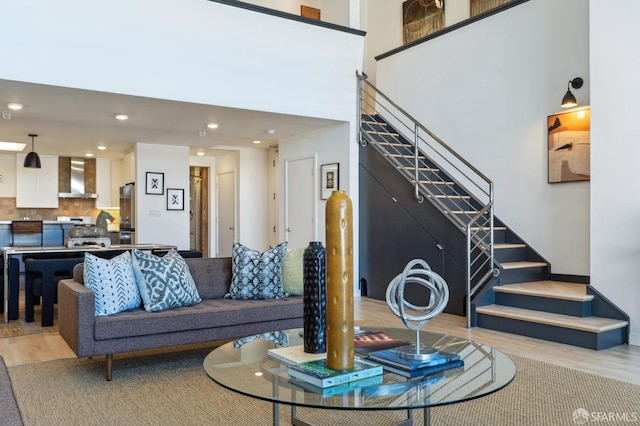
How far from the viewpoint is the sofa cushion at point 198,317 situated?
343 cm

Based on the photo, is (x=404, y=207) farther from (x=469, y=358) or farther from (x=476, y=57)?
(x=469, y=358)

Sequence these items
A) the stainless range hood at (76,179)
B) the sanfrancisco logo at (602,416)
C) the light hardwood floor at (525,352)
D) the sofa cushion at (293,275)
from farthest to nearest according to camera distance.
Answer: the stainless range hood at (76,179) → the sofa cushion at (293,275) → the light hardwood floor at (525,352) → the sanfrancisco logo at (602,416)

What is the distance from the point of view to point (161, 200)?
Result: 9297 mm

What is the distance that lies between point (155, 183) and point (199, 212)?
3.31 meters

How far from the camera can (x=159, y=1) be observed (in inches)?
226

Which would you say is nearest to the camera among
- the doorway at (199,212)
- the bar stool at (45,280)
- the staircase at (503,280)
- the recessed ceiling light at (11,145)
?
the staircase at (503,280)

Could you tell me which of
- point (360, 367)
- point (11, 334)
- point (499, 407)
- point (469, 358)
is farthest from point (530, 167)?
point (11, 334)

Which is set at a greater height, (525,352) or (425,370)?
(425,370)

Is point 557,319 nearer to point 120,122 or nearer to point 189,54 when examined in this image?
point 189,54

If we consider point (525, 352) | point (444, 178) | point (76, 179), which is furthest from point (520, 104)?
point (76, 179)

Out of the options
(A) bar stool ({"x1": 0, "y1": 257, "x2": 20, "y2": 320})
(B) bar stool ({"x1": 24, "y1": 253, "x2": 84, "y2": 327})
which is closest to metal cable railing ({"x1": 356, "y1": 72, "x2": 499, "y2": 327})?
(B) bar stool ({"x1": 24, "y1": 253, "x2": 84, "y2": 327})

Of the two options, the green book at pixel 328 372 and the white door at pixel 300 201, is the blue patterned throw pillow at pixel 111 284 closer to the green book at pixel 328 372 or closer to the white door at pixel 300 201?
the green book at pixel 328 372

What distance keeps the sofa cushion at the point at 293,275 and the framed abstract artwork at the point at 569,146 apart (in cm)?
334

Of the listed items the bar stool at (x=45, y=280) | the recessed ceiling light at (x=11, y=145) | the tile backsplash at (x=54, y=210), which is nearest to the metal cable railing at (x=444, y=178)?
the bar stool at (x=45, y=280)
